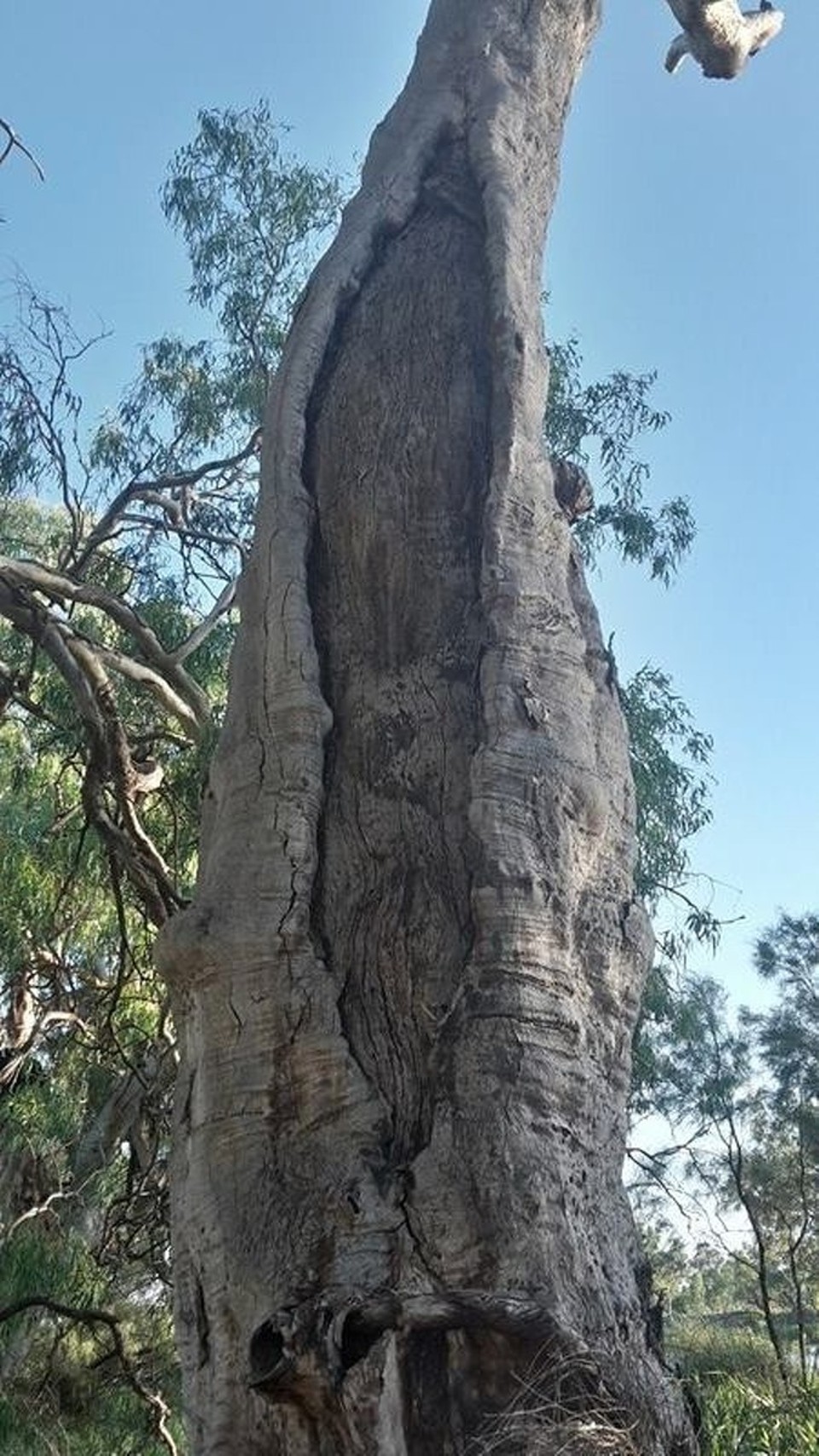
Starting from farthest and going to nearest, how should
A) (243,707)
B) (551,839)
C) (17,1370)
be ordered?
1. (17,1370)
2. (243,707)
3. (551,839)

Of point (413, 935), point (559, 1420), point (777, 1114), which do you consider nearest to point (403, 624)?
point (413, 935)

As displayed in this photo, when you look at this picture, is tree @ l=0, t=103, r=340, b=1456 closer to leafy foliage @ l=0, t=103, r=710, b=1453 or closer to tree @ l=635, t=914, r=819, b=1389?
leafy foliage @ l=0, t=103, r=710, b=1453

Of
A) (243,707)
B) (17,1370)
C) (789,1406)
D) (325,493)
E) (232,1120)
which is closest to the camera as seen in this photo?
(232,1120)

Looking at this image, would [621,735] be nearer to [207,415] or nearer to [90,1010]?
[90,1010]

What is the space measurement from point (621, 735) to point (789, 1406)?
3.10m

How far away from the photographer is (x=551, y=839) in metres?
2.13

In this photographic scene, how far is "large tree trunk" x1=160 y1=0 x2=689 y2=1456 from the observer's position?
5.58 feet

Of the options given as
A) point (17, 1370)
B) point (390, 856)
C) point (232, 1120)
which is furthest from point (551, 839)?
point (17, 1370)

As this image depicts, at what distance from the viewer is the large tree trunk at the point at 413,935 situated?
1.70m

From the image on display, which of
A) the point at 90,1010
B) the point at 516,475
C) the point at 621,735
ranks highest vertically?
the point at 90,1010

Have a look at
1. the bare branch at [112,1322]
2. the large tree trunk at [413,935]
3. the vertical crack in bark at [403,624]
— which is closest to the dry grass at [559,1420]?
the large tree trunk at [413,935]

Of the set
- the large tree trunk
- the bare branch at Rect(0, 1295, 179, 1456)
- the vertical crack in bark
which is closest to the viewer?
the large tree trunk

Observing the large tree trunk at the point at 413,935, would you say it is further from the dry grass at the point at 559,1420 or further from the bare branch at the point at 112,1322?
the bare branch at the point at 112,1322

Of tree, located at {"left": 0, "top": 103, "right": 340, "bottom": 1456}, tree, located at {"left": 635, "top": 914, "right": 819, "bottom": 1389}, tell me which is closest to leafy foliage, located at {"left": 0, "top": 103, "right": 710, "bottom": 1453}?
tree, located at {"left": 0, "top": 103, "right": 340, "bottom": 1456}
